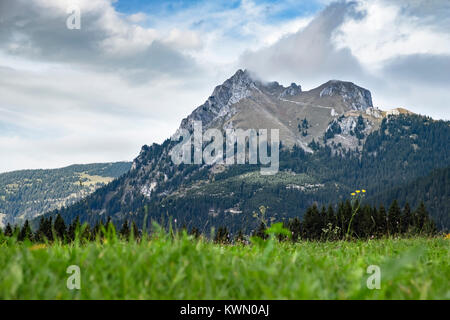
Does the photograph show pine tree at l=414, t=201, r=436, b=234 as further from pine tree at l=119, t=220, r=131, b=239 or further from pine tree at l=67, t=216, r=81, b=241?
pine tree at l=67, t=216, r=81, b=241

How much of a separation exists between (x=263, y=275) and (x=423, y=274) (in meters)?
1.97

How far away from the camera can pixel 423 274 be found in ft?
15.6

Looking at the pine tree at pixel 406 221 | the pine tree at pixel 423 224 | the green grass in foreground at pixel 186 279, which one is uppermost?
the green grass in foreground at pixel 186 279

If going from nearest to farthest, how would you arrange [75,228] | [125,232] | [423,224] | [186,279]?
[186,279], [75,228], [125,232], [423,224]

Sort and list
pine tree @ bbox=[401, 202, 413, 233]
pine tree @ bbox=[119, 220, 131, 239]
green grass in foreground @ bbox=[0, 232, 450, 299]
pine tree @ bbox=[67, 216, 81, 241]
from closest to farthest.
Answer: green grass in foreground @ bbox=[0, 232, 450, 299] → pine tree @ bbox=[67, 216, 81, 241] → pine tree @ bbox=[119, 220, 131, 239] → pine tree @ bbox=[401, 202, 413, 233]

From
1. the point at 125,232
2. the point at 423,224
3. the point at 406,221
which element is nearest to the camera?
the point at 125,232

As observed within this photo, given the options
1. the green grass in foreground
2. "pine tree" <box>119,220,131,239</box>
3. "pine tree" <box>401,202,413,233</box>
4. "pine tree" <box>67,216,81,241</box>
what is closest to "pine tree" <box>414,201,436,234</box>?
"pine tree" <box>401,202,413,233</box>

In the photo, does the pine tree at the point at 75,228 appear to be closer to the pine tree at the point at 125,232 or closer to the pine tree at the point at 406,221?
the pine tree at the point at 125,232

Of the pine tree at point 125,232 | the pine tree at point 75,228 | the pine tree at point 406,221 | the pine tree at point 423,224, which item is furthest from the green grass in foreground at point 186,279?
the pine tree at point 406,221

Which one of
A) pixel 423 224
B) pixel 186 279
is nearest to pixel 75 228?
pixel 186 279

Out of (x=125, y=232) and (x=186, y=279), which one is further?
(x=125, y=232)

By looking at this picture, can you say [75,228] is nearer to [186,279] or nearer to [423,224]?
[186,279]
